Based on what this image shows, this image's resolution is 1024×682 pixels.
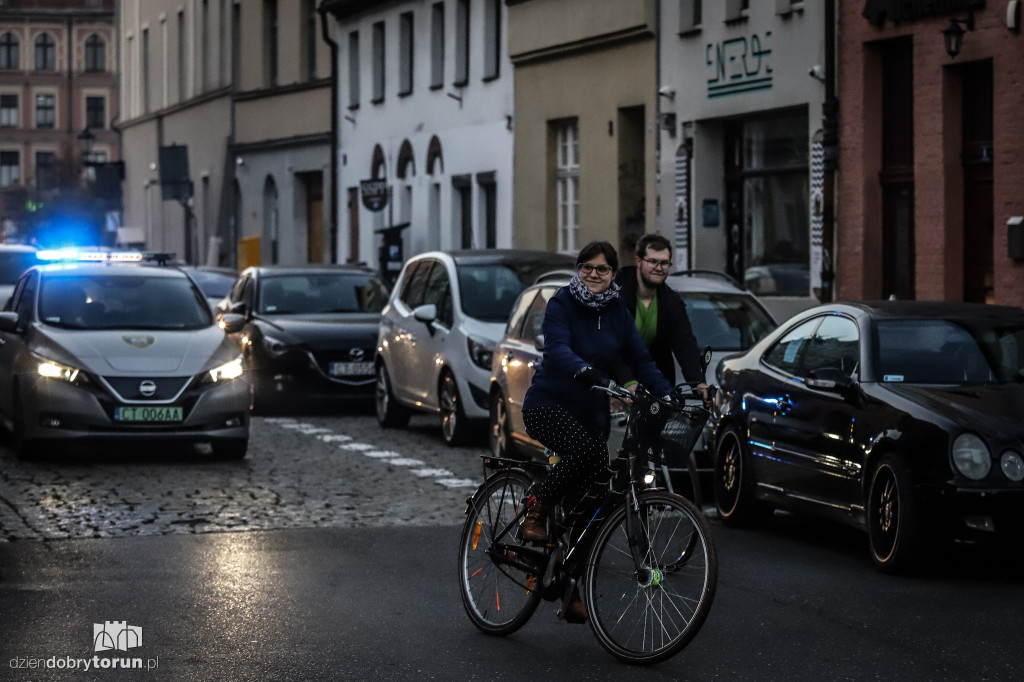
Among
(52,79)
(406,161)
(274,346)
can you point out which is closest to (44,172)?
(52,79)

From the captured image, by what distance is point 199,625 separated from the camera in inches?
364

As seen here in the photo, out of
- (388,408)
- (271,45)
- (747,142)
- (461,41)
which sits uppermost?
(271,45)

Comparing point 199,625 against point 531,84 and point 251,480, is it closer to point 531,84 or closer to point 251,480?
point 251,480

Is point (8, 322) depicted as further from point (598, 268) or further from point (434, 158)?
point (434, 158)

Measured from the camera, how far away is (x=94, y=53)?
132 m

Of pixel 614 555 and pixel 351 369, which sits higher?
pixel 351 369

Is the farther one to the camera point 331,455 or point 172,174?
point 172,174

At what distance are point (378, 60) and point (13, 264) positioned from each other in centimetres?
1753

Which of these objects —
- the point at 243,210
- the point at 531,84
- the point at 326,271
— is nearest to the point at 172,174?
the point at 243,210

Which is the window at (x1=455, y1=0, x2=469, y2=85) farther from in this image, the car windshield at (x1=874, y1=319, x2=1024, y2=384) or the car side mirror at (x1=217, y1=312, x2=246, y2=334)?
the car windshield at (x1=874, y1=319, x2=1024, y2=384)

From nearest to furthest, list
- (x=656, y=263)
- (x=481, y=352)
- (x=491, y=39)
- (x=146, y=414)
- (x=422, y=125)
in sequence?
(x=656, y=263) → (x=146, y=414) → (x=481, y=352) → (x=491, y=39) → (x=422, y=125)

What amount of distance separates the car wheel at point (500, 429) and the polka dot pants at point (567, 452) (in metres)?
7.76

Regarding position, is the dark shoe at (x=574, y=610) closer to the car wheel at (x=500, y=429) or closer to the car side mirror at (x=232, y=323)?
the car wheel at (x=500, y=429)

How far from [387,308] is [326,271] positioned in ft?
11.8
